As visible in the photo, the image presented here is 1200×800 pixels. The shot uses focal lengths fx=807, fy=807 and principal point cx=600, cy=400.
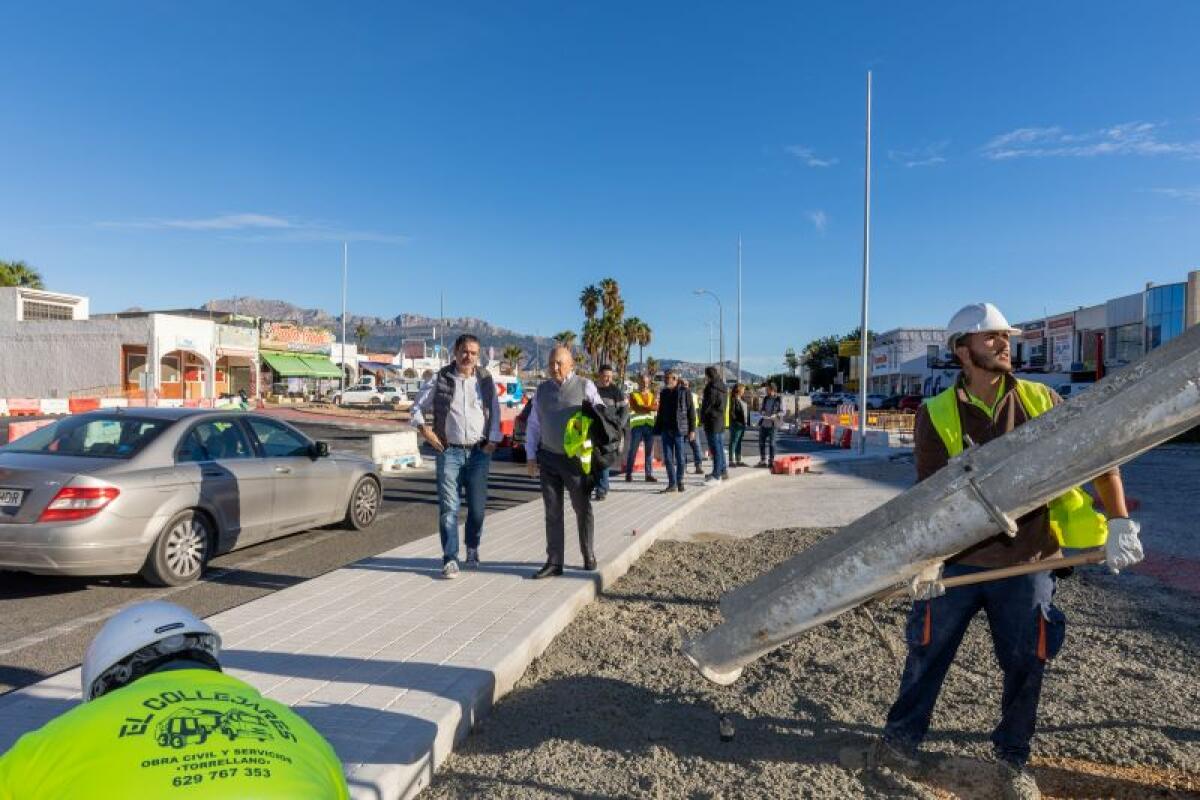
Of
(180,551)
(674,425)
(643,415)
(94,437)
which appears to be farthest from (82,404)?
(180,551)

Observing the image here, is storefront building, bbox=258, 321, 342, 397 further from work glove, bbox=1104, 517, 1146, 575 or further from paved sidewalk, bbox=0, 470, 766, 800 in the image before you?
work glove, bbox=1104, 517, 1146, 575

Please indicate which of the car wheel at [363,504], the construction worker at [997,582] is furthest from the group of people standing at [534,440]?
the construction worker at [997,582]

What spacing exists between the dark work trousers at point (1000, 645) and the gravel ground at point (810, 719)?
0.71 feet

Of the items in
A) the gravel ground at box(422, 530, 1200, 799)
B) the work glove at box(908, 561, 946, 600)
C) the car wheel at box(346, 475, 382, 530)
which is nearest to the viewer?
the work glove at box(908, 561, 946, 600)

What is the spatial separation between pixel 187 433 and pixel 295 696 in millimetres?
3813

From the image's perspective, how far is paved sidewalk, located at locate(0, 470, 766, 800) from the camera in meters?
3.54

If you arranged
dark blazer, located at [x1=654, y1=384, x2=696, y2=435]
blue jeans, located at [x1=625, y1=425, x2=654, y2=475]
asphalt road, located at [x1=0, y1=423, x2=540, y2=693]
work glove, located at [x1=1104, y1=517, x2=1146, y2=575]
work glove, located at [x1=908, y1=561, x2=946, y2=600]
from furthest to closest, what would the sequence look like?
1. blue jeans, located at [x1=625, y1=425, x2=654, y2=475]
2. dark blazer, located at [x1=654, y1=384, x2=696, y2=435]
3. asphalt road, located at [x1=0, y1=423, x2=540, y2=693]
4. work glove, located at [x1=1104, y1=517, x2=1146, y2=575]
5. work glove, located at [x1=908, y1=561, x2=946, y2=600]

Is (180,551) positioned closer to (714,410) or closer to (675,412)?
(675,412)

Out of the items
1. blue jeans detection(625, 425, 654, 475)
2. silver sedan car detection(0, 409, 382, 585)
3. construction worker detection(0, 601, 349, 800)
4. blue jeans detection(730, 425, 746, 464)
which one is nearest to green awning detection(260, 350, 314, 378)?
blue jeans detection(730, 425, 746, 464)

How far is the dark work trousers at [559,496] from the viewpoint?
6.47m

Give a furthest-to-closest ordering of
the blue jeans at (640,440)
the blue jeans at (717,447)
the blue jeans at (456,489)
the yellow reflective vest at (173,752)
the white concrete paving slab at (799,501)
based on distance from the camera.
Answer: the blue jeans at (640,440) < the blue jeans at (717,447) < the white concrete paving slab at (799,501) < the blue jeans at (456,489) < the yellow reflective vest at (173,752)

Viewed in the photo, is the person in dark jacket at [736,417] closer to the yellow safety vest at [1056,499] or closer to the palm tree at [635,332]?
the yellow safety vest at [1056,499]

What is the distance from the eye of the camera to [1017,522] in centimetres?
309

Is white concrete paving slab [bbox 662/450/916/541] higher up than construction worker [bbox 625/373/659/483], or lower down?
lower down
